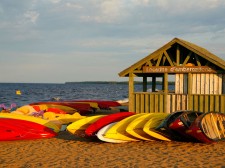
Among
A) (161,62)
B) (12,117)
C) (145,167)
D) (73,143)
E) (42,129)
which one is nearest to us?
(145,167)

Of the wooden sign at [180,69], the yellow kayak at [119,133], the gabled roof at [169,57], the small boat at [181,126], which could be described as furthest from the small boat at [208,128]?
the gabled roof at [169,57]

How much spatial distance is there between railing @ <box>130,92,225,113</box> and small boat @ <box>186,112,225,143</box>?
6.98 feet

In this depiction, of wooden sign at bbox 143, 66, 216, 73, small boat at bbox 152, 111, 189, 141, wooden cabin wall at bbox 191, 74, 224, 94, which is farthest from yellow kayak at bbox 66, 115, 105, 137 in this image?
wooden cabin wall at bbox 191, 74, 224, 94

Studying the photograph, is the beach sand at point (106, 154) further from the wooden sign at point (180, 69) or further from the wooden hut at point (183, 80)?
the wooden sign at point (180, 69)

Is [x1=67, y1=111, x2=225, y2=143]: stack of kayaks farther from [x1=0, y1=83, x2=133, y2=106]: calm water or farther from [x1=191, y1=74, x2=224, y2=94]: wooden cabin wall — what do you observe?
[x1=0, y1=83, x2=133, y2=106]: calm water

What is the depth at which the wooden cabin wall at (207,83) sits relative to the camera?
14961mm

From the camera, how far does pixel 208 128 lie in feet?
38.7

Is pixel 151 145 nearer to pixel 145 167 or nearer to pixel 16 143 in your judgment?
pixel 145 167

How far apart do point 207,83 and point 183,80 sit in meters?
1.20

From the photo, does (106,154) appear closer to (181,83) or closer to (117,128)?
(117,128)

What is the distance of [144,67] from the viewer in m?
16.2

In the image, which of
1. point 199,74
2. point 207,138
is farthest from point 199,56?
point 207,138

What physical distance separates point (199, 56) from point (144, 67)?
2.81m

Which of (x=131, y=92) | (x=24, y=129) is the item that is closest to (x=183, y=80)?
(x=131, y=92)
